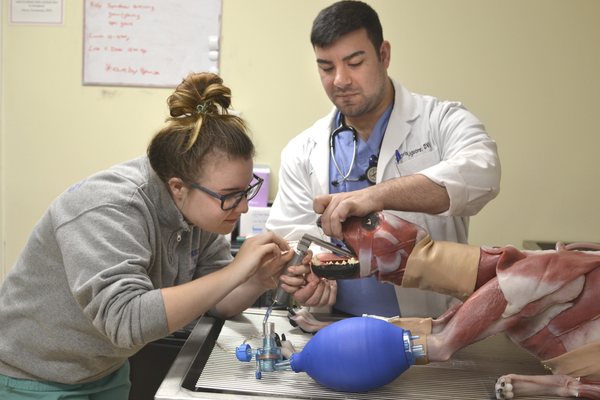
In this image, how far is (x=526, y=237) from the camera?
2.65m

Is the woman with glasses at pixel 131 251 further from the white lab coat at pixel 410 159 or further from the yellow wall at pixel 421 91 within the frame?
the yellow wall at pixel 421 91

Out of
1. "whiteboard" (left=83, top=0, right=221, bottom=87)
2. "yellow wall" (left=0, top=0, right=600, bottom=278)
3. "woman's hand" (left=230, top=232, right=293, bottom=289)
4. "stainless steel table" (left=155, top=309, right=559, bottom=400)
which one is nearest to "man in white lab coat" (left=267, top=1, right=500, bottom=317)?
"woman's hand" (left=230, top=232, right=293, bottom=289)

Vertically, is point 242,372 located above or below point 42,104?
below

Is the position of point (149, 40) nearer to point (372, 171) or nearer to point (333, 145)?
point (333, 145)

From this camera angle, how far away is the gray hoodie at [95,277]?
1138mm

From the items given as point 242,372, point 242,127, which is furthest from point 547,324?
point 242,127

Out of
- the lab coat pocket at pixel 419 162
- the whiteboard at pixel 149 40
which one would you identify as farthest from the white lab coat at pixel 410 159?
the whiteboard at pixel 149 40

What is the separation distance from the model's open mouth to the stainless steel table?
158 mm

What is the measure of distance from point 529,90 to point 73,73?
6.44 feet

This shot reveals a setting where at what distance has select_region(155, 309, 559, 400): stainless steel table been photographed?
109 centimetres

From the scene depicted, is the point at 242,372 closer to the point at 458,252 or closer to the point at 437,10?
the point at 458,252

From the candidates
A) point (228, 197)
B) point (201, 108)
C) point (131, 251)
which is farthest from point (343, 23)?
point (131, 251)

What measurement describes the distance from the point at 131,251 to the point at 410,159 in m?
0.89

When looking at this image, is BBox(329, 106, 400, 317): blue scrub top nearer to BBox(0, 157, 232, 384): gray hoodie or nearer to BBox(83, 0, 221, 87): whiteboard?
BBox(0, 157, 232, 384): gray hoodie
